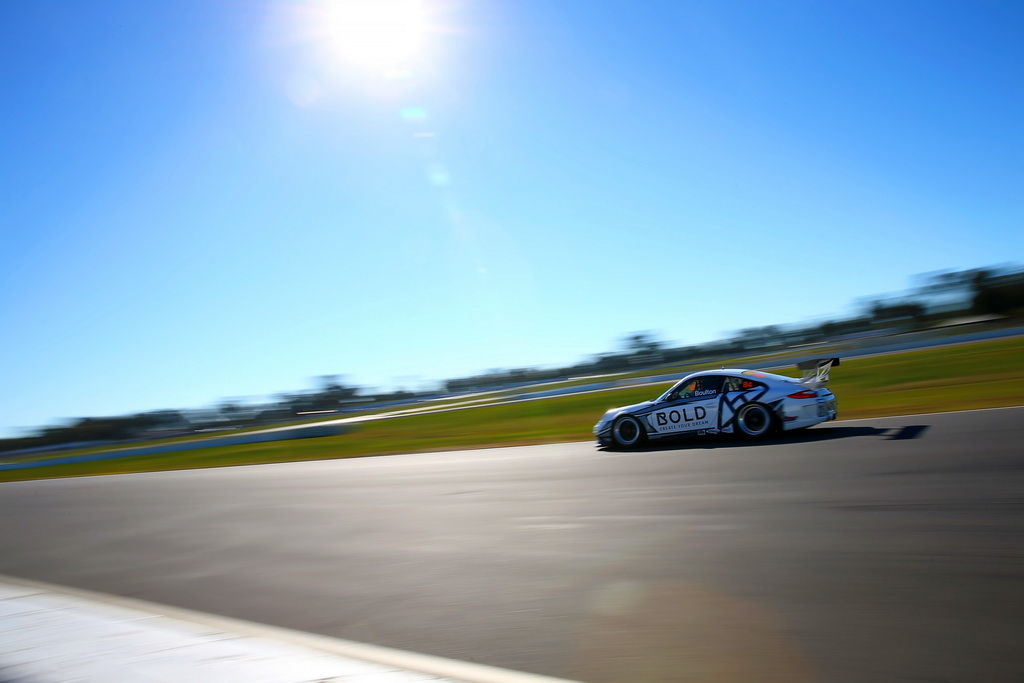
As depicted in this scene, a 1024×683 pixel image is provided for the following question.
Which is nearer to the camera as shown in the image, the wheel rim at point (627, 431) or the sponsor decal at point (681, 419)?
the sponsor decal at point (681, 419)

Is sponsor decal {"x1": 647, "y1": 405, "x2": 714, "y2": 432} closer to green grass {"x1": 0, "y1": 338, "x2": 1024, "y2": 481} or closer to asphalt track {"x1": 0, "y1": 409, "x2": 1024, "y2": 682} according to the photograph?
asphalt track {"x1": 0, "y1": 409, "x2": 1024, "y2": 682}

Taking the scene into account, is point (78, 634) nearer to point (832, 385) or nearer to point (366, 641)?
point (366, 641)

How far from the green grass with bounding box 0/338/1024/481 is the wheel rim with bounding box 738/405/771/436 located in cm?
364

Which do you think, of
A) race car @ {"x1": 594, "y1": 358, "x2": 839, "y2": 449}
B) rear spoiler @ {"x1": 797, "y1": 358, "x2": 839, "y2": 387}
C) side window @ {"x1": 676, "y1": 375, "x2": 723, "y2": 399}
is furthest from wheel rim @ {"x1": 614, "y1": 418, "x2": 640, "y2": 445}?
rear spoiler @ {"x1": 797, "y1": 358, "x2": 839, "y2": 387}

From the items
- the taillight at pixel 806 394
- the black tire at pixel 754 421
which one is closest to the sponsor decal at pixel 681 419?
the black tire at pixel 754 421

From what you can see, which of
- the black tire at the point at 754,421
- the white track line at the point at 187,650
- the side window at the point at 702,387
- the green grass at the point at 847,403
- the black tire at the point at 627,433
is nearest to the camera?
the white track line at the point at 187,650

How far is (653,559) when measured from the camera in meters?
5.04

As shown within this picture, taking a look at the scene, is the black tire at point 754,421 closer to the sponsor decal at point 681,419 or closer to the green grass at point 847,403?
the sponsor decal at point 681,419

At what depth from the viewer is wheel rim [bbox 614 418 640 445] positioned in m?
12.3

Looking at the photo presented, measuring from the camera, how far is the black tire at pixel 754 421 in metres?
11.1

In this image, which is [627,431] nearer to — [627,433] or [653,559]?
[627,433]

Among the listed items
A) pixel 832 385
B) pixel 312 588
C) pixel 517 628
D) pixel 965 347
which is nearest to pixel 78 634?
pixel 312 588

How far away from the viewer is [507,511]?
7.59 meters

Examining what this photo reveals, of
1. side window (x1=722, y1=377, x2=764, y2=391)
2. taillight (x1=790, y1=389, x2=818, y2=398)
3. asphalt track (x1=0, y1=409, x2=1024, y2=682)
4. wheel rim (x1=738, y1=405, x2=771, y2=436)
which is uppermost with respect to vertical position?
side window (x1=722, y1=377, x2=764, y2=391)
